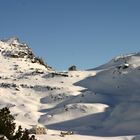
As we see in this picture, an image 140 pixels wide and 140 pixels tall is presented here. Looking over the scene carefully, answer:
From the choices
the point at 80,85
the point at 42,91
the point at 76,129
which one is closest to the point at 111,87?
the point at 80,85

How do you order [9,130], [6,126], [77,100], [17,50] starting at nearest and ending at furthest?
[9,130] < [6,126] < [77,100] < [17,50]

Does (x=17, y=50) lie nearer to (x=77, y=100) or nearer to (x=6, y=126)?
(x=77, y=100)

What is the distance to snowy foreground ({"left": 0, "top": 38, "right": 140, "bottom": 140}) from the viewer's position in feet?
192

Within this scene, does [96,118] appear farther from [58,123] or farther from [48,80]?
[48,80]

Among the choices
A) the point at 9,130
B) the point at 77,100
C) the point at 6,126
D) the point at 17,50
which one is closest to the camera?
the point at 9,130

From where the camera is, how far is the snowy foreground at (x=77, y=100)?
5859cm

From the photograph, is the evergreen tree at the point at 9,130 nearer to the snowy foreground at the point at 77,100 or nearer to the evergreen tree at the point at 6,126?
the evergreen tree at the point at 6,126

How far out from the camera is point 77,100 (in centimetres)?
7131

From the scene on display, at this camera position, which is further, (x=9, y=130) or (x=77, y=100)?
(x=77, y=100)

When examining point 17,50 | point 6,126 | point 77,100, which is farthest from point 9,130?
point 17,50

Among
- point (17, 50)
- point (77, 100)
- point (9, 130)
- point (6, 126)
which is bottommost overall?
point (9, 130)

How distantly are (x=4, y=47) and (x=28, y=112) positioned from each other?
50.4m

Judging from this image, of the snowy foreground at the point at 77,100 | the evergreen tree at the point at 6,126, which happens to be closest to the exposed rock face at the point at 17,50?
the snowy foreground at the point at 77,100

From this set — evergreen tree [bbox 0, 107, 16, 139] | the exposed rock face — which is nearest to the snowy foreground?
the exposed rock face
